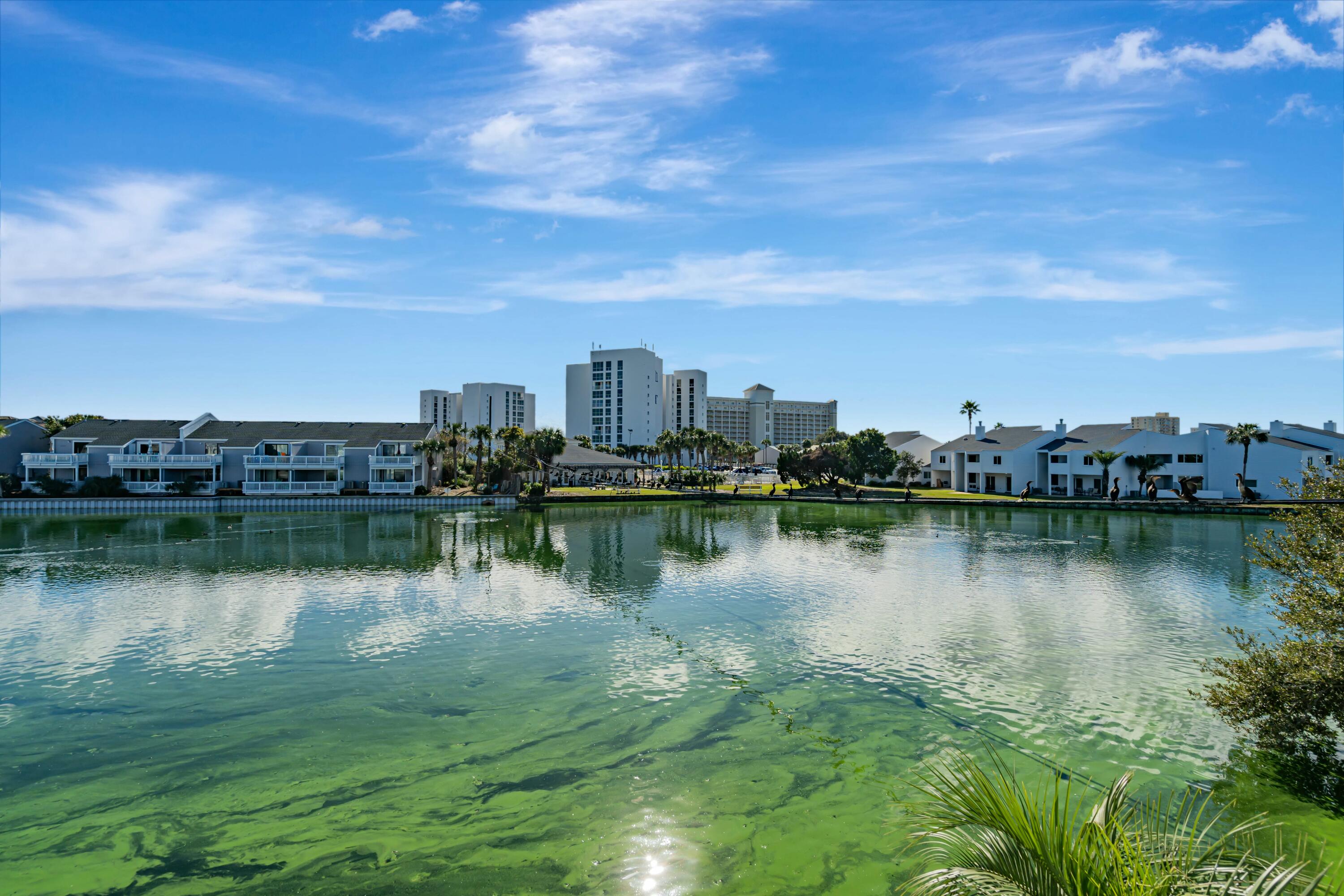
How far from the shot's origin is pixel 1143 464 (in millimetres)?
74875

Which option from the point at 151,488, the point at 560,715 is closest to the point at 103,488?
the point at 151,488

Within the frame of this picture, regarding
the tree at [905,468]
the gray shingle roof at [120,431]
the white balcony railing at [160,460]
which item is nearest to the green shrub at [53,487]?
the white balcony railing at [160,460]

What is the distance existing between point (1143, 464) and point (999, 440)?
16644mm

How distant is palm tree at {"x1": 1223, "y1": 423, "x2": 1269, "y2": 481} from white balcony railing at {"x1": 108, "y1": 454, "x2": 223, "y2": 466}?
100126 millimetres

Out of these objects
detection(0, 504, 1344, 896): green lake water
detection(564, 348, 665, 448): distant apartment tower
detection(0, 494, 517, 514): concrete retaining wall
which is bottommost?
detection(0, 504, 1344, 896): green lake water

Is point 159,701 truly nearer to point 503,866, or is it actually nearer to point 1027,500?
point 503,866

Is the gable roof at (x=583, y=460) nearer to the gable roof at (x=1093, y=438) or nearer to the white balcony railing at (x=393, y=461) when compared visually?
the white balcony railing at (x=393, y=461)

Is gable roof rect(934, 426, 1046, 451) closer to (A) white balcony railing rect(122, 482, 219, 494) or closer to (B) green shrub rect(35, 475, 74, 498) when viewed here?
(A) white balcony railing rect(122, 482, 219, 494)

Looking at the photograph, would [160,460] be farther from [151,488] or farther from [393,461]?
[393,461]

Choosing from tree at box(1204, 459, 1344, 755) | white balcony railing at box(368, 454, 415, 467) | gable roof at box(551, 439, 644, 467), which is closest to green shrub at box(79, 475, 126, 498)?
white balcony railing at box(368, 454, 415, 467)

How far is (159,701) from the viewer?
57.2 feet

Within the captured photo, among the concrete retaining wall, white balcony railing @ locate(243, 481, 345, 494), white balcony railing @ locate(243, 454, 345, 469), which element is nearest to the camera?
the concrete retaining wall

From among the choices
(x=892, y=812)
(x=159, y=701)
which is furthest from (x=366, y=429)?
(x=892, y=812)

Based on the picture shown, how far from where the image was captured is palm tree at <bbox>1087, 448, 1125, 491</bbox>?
7338 centimetres
